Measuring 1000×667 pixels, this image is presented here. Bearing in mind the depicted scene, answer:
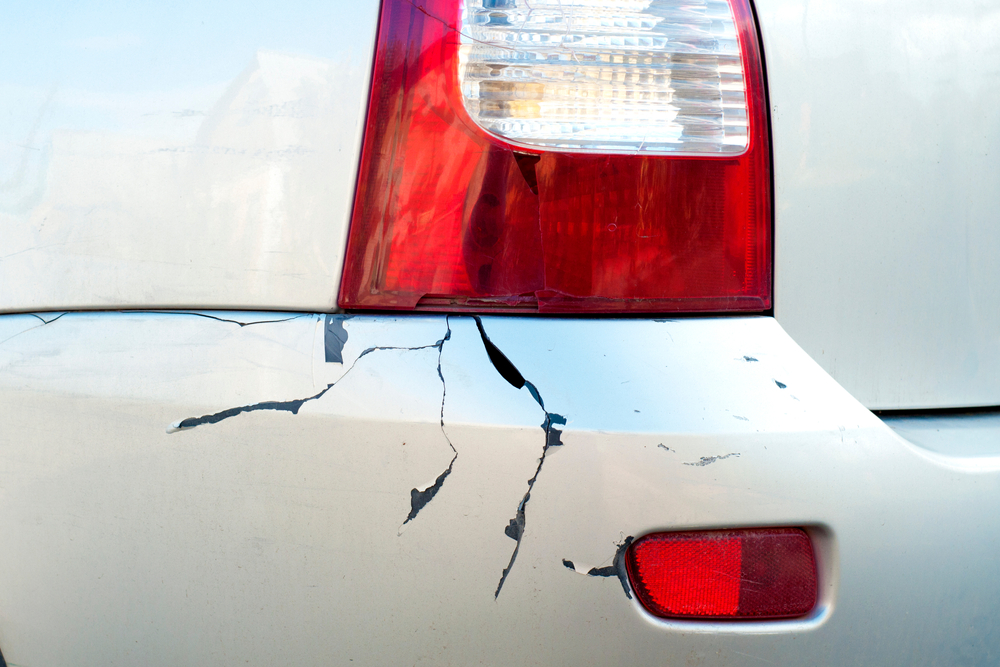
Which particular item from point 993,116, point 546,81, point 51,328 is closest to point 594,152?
point 546,81

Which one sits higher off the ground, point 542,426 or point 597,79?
point 597,79

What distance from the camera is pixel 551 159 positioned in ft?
2.61

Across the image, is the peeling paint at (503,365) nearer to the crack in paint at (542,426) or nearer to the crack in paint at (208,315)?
the crack in paint at (542,426)

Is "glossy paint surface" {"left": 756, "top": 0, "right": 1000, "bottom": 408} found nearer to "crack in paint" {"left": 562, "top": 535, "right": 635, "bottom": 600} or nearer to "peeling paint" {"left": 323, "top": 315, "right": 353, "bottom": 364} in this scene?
"crack in paint" {"left": 562, "top": 535, "right": 635, "bottom": 600}

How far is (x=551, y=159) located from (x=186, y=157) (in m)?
0.45

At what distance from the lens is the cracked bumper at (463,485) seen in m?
0.74

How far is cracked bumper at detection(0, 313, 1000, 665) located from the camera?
0.74 meters

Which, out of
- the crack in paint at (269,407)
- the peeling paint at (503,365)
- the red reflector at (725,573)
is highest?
the peeling paint at (503,365)

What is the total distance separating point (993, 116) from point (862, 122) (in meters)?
0.20

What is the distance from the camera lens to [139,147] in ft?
2.72

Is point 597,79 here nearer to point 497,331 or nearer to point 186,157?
point 497,331

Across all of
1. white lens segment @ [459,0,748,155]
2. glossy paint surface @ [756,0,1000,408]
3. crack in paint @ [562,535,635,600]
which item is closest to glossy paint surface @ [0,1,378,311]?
white lens segment @ [459,0,748,155]

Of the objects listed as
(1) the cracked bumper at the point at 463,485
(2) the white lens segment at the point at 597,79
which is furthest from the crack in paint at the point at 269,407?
(2) the white lens segment at the point at 597,79

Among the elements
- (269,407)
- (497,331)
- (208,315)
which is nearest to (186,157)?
(208,315)
